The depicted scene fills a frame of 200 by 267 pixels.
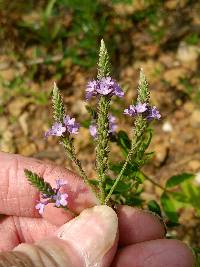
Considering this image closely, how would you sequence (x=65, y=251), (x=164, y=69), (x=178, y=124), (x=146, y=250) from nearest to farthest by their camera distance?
(x=65, y=251) < (x=146, y=250) < (x=178, y=124) < (x=164, y=69)

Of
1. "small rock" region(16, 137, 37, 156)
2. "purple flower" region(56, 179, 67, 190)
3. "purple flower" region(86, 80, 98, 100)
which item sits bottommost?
"small rock" region(16, 137, 37, 156)

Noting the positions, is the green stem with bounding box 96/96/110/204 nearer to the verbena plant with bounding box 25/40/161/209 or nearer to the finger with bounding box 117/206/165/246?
the verbena plant with bounding box 25/40/161/209

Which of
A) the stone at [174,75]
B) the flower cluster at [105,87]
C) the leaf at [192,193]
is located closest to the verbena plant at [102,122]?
the flower cluster at [105,87]

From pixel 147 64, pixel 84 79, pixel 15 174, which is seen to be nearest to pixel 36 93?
pixel 84 79

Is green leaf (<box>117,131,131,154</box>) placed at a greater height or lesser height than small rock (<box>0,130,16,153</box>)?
greater

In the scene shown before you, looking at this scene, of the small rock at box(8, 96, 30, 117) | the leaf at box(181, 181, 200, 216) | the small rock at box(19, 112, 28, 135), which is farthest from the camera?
the small rock at box(8, 96, 30, 117)

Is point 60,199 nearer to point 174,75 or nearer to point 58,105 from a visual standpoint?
point 58,105

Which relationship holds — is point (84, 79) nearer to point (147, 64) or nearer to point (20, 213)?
point (147, 64)

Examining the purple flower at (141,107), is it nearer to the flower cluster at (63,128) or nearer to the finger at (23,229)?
the flower cluster at (63,128)

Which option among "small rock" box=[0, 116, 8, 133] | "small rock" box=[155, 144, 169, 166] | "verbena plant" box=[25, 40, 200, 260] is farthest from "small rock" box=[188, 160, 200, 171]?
"small rock" box=[0, 116, 8, 133]
